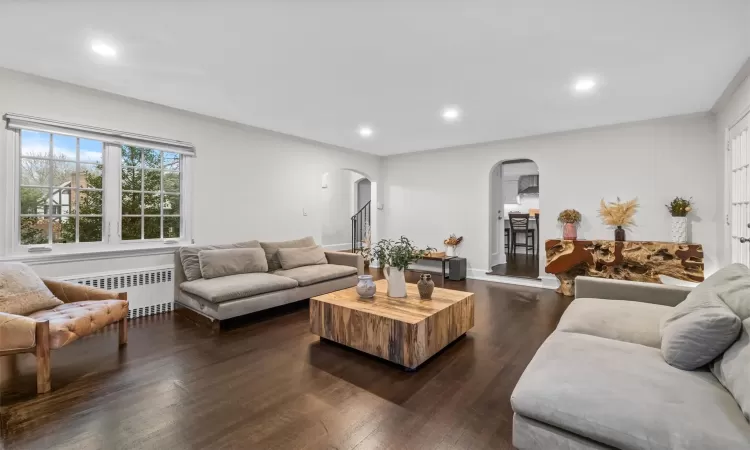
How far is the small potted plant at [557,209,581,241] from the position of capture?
5.02m

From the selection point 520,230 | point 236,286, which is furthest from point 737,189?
point 236,286

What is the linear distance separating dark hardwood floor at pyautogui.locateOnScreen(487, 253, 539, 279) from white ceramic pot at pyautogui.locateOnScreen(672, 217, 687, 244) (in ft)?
6.46

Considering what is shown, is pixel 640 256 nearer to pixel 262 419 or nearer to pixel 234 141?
pixel 262 419

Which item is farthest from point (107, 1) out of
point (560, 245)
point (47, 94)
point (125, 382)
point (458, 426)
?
point (560, 245)

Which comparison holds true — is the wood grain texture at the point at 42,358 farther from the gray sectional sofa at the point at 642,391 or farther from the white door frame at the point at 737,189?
the white door frame at the point at 737,189

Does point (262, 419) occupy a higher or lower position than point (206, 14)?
lower

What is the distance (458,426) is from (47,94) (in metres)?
4.54

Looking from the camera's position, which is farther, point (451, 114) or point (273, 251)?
point (273, 251)

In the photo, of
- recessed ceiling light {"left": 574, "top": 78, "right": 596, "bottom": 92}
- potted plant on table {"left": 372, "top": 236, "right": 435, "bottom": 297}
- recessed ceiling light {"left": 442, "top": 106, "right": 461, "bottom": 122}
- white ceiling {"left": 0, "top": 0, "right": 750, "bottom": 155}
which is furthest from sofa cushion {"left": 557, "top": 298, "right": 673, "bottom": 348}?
recessed ceiling light {"left": 442, "top": 106, "right": 461, "bottom": 122}

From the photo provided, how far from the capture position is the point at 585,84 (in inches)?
131

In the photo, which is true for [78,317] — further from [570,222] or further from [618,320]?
[570,222]

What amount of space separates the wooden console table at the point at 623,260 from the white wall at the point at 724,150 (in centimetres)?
27

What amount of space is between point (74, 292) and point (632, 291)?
15.2 feet

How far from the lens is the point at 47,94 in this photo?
3230 mm
